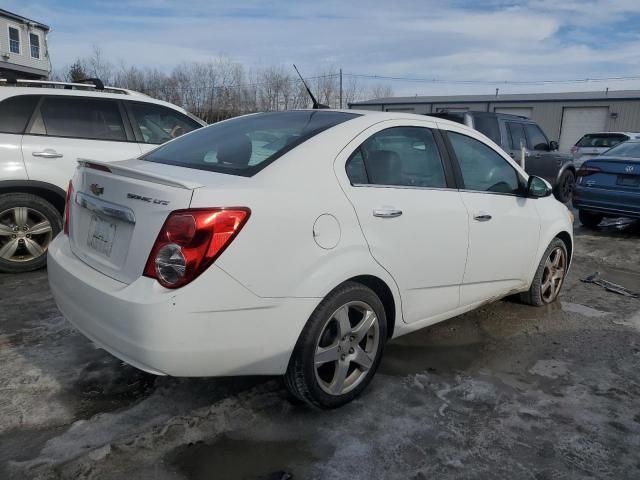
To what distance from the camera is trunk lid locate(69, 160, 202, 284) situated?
7.72 feet

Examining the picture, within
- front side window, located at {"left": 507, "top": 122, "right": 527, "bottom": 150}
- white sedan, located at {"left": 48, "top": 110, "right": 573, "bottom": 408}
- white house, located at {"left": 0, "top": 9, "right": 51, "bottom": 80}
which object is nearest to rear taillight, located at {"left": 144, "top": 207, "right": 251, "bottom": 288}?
white sedan, located at {"left": 48, "top": 110, "right": 573, "bottom": 408}

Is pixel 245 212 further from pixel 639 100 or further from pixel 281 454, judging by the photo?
pixel 639 100

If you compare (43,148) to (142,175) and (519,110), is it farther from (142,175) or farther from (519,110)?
(519,110)

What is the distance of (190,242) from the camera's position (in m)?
2.26

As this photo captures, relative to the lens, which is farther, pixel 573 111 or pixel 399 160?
pixel 573 111

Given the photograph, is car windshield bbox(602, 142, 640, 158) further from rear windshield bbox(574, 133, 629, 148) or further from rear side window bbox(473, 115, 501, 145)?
rear windshield bbox(574, 133, 629, 148)

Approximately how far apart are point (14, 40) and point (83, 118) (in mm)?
32748

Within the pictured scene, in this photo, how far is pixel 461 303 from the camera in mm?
3615

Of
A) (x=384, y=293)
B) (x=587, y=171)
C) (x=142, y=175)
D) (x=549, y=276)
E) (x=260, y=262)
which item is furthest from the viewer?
(x=587, y=171)

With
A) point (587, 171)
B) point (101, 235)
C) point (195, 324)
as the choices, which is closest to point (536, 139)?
point (587, 171)

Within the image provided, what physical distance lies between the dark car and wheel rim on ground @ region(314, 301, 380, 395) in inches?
235

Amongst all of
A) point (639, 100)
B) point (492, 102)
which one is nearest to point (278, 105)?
point (492, 102)

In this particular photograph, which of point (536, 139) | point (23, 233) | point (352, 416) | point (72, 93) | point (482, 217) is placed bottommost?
point (352, 416)

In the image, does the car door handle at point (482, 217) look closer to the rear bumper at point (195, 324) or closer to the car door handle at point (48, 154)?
the rear bumper at point (195, 324)
